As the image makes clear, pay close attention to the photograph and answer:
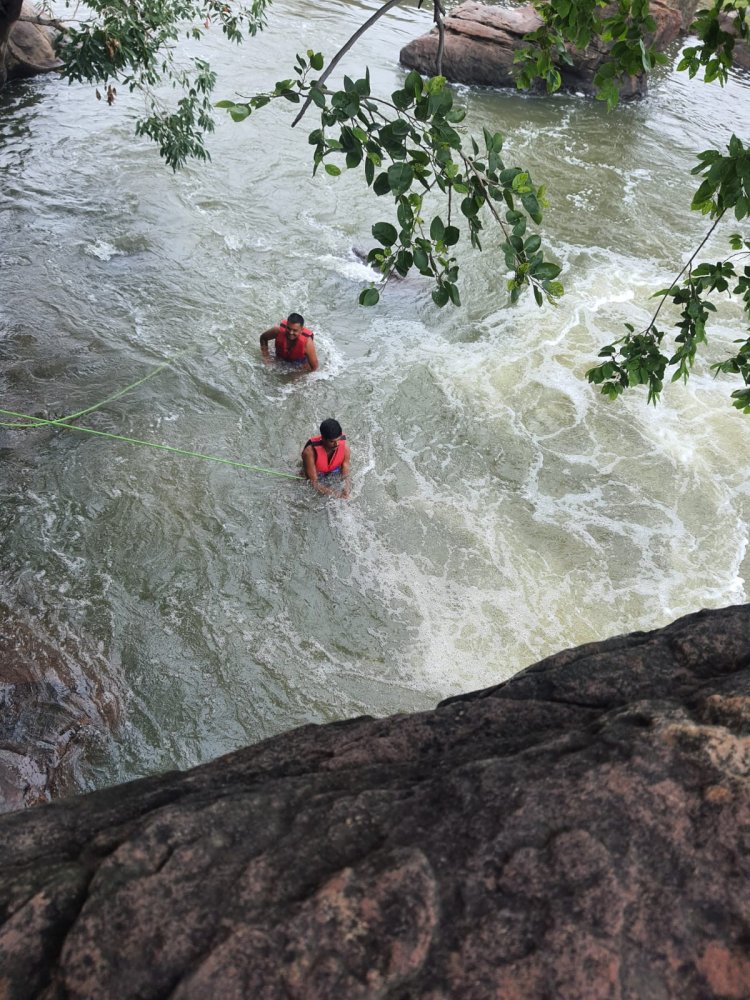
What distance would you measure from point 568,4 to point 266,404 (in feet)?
18.0

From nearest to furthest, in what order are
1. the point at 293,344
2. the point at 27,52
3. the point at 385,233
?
the point at 385,233, the point at 293,344, the point at 27,52

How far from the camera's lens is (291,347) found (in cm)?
847

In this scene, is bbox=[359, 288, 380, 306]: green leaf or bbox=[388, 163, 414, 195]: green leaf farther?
bbox=[359, 288, 380, 306]: green leaf

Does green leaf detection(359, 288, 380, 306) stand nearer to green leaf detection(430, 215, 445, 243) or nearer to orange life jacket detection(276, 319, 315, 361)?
green leaf detection(430, 215, 445, 243)

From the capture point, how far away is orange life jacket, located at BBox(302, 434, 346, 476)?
700cm

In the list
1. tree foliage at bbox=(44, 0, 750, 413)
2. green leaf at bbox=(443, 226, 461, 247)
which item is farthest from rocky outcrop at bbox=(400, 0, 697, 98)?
green leaf at bbox=(443, 226, 461, 247)

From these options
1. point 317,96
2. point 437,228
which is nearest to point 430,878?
point 437,228

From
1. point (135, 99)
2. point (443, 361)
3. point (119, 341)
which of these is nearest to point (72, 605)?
point (119, 341)

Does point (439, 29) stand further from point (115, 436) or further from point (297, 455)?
point (115, 436)

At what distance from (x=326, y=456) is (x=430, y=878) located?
222 inches

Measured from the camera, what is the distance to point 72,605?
5.80 m

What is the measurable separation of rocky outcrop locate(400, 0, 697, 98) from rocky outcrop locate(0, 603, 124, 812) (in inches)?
656

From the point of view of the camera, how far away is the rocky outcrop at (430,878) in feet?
4.77

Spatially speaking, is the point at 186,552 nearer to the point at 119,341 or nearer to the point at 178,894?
the point at 119,341
